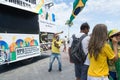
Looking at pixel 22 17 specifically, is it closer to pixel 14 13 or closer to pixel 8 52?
pixel 14 13

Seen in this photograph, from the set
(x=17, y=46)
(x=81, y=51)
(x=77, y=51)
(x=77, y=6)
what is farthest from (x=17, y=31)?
(x=81, y=51)

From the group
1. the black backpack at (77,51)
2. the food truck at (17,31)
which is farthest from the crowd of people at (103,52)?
the food truck at (17,31)

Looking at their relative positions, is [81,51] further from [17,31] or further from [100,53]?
[17,31]

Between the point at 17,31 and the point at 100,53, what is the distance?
8.84 m

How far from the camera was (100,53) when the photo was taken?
12.6 feet

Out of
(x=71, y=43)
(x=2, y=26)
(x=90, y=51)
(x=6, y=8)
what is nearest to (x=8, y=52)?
(x=2, y=26)

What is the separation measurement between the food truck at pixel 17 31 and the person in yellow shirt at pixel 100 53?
7246 millimetres

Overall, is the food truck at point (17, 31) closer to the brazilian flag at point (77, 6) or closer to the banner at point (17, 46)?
the banner at point (17, 46)

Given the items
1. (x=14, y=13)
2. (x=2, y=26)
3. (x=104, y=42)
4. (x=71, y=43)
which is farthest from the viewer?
(x=14, y=13)

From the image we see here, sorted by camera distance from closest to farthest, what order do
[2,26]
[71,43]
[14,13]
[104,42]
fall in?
[104,42]
[71,43]
[2,26]
[14,13]

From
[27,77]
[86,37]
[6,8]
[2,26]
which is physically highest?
[6,8]

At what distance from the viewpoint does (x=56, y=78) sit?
30.7 ft

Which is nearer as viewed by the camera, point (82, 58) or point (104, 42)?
point (104, 42)

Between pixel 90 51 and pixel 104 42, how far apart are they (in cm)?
27
